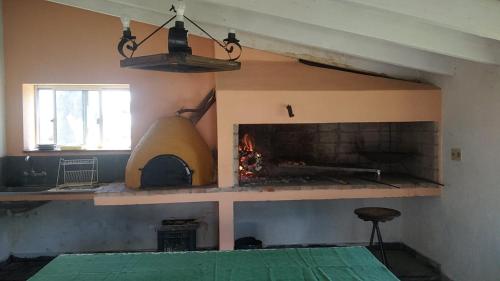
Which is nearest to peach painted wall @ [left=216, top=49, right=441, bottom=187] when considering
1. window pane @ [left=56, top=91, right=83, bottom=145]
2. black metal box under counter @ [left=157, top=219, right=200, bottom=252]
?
black metal box under counter @ [left=157, top=219, right=200, bottom=252]

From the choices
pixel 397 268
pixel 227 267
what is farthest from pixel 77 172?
pixel 397 268

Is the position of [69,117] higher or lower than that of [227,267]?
higher

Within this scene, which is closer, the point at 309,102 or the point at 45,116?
the point at 309,102

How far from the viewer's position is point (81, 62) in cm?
444

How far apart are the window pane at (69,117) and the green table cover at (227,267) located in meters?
2.45

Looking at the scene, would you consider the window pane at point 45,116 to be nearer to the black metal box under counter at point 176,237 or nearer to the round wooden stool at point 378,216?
the black metal box under counter at point 176,237

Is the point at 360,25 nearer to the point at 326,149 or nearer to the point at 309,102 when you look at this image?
the point at 309,102

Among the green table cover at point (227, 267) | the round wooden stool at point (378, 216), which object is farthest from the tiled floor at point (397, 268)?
the green table cover at point (227, 267)

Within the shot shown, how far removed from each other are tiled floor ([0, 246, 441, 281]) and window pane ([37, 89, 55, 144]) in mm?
1432

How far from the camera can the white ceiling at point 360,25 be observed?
7.35ft

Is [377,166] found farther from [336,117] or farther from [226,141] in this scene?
[226,141]

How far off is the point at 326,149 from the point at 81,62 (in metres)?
3.11

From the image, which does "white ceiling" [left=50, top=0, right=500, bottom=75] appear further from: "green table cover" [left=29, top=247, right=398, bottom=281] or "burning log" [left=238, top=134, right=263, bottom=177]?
"green table cover" [left=29, top=247, right=398, bottom=281]

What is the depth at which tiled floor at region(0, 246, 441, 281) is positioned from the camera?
3.83m
